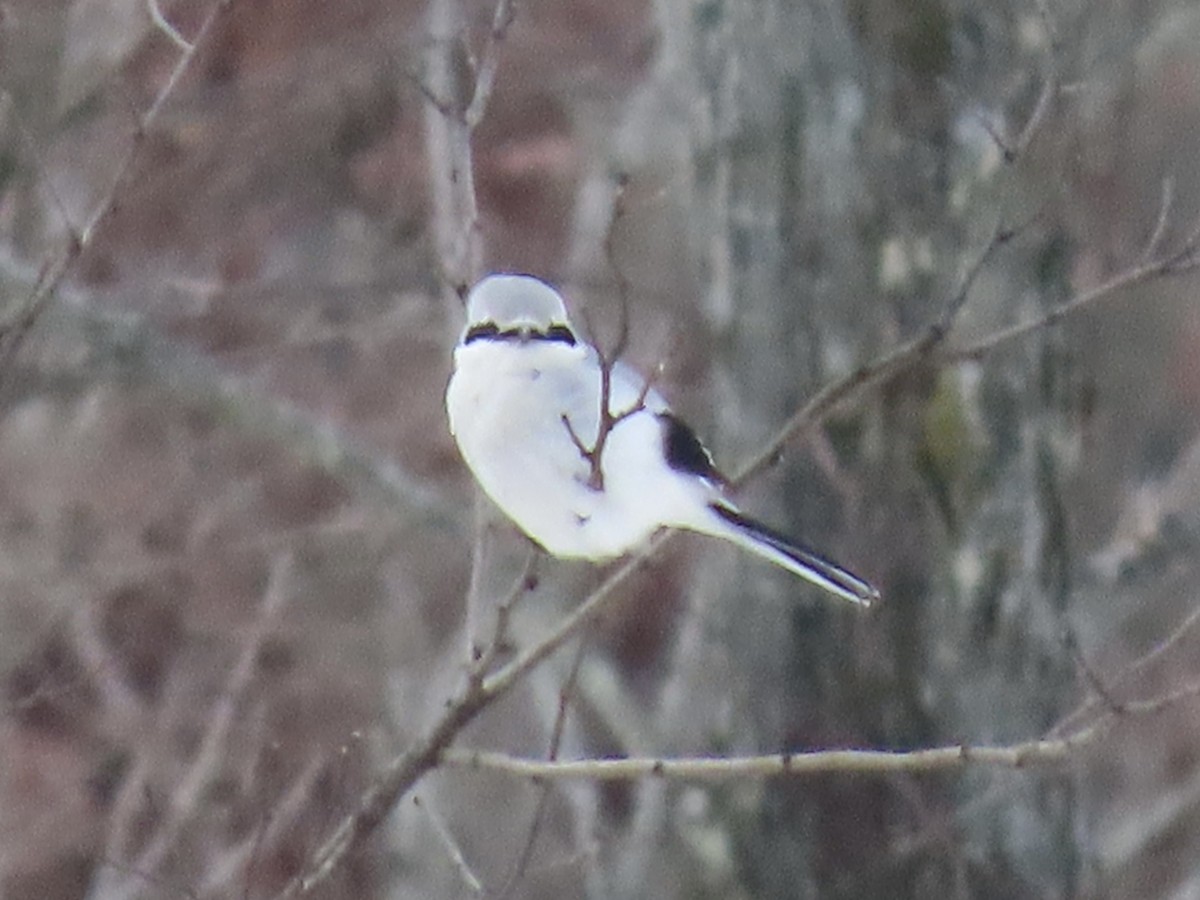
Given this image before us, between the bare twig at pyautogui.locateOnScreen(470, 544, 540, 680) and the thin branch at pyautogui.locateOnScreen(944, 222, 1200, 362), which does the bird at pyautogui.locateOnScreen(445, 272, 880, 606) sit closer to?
the bare twig at pyautogui.locateOnScreen(470, 544, 540, 680)

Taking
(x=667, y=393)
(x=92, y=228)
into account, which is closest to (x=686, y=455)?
(x=92, y=228)

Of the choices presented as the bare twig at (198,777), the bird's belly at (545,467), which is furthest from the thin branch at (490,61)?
the bare twig at (198,777)

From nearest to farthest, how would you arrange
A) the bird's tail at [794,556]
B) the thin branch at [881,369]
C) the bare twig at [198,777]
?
the thin branch at [881,369]
the bird's tail at [794,556]
the bare twig at [198,777]

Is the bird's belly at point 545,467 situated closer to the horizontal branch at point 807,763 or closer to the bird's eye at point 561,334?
the bird's eye at point 561,334

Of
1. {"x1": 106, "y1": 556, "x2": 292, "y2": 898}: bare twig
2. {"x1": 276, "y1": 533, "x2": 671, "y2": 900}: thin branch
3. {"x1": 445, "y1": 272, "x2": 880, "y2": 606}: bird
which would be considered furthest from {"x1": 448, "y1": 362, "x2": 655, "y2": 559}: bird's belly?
{"x1": 106, "y1": 556, "x2": 292, "y2": 898}: bare twig

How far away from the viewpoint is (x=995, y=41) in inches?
143

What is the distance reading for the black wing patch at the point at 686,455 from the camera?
2.70 meters

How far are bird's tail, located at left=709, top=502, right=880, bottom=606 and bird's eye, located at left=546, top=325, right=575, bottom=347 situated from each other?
0.32m

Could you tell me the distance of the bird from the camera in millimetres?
2693

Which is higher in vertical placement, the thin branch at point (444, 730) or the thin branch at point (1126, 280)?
the thin branch at point (1126, 280)

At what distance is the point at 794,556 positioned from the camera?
250cm

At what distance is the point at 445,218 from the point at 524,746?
261 cm

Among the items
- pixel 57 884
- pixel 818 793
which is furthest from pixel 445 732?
pixel 57 884

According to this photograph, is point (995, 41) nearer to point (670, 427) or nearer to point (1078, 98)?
point (1078, 98)
